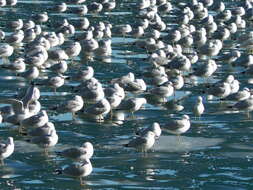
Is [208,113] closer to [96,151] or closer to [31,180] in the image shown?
[96,151]

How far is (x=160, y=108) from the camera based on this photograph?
3238 cm

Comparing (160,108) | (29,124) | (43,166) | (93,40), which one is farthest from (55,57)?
(43,166)

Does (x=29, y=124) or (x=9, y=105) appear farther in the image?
(x=9, y=105)

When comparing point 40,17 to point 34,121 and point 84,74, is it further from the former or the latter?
point 34,121

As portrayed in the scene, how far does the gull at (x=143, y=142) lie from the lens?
2661 cm

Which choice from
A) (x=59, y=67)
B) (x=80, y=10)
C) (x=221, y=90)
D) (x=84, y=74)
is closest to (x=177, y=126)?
(x=221, y=90)

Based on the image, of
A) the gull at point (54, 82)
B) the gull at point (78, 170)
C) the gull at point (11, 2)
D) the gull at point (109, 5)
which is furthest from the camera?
the gull at point (109, 5)

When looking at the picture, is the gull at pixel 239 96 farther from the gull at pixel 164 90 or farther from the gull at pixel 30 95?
the gull at pixel 30 95

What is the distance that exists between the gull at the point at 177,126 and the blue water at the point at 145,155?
0.28 metres

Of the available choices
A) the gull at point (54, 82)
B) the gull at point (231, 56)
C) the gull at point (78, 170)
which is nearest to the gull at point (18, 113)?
the gull at point (54, 82)

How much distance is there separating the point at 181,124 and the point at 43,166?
506 centimetres

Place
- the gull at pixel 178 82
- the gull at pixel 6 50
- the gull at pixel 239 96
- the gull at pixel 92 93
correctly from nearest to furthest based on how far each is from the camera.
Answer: the gull at pixel 92 93, the gull at pixel 239 96, the gull at pixel 178 82, the gull at pixel 6 50

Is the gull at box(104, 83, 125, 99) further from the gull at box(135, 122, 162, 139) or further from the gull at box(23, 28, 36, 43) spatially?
the gull at box(23, 28, 36, 43)

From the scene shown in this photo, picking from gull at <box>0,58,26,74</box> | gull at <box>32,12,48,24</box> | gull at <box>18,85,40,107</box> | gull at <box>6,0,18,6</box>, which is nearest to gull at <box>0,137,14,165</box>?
gull at <box>18,85,40,107</box>
